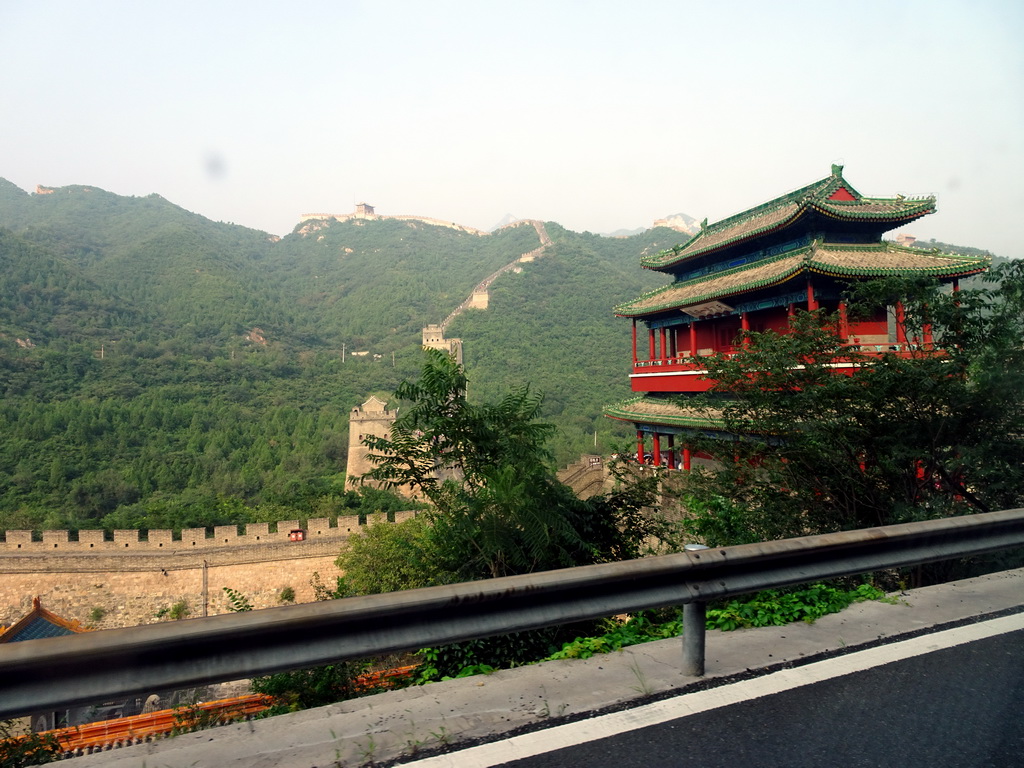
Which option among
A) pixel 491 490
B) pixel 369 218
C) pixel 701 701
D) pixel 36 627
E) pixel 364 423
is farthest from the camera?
pixel 369 218

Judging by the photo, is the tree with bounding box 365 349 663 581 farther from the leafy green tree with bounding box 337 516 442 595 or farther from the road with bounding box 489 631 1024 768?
the leafy green tree with bounding box 337 516 442 595

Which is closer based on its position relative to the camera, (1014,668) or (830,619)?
(1014,668)

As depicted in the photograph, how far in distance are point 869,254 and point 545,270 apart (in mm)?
88911

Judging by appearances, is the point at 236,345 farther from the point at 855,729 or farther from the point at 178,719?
the point at 855,729

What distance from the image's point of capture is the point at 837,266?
13.3m

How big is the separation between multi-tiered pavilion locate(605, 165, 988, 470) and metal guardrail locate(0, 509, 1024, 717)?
866cm

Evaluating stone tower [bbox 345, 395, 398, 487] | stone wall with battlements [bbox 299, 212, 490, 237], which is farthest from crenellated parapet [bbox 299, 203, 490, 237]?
stone tower [bbox 345, 395, 398, 487]

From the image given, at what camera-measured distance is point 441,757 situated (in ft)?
7.60

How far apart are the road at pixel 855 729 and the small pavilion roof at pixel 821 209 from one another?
42.6 feet

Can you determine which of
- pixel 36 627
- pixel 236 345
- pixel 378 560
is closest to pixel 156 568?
pixel 36 627

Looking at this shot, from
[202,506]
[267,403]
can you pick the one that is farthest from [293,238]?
[202,506]

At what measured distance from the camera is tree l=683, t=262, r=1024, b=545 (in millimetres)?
6469

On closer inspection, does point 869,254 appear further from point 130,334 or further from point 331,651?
point 130,334

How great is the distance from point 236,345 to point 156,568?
6658 centimetres
